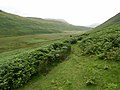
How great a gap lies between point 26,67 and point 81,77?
5741mm

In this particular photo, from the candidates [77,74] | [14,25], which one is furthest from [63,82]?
[14,25]

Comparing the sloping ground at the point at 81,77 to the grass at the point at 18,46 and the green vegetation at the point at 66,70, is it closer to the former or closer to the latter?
the green vegetation at the point at 66,70

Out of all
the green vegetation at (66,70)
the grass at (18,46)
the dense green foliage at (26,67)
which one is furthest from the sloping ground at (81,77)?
the grass at (18,46)

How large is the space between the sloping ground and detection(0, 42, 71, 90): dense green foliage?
826mm

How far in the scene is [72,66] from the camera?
67.6 feet

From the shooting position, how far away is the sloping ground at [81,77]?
16044 mm

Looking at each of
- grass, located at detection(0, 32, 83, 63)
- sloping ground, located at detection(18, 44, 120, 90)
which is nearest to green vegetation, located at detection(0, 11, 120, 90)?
sloping ground, located at detection(18, 44, 120, 90)

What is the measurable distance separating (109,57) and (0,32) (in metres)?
115

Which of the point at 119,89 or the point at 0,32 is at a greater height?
the point at 119,89

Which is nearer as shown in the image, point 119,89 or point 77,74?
point 119,89

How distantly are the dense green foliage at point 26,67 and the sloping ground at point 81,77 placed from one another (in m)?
0.83

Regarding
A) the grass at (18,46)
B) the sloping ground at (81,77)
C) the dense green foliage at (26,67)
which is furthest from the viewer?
the grass at (18,46)

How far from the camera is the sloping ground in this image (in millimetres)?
16044

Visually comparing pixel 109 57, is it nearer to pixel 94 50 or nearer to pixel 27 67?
pixel 94 50
